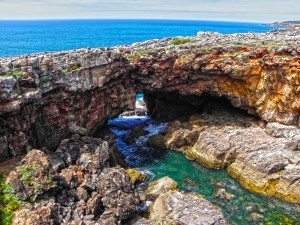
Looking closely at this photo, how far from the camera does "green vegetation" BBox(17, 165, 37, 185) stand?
24.8 metres

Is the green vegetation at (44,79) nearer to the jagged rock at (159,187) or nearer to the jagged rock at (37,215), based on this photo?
the jagged rock at (37,215)

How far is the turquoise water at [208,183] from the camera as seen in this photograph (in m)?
28.7

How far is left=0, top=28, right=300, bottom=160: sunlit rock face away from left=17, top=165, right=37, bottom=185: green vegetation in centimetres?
300

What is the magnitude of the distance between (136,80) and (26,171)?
1990 cm

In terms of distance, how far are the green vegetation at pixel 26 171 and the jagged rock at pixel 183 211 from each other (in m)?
10.6

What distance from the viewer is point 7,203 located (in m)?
23.1

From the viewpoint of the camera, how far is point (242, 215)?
94.7ft

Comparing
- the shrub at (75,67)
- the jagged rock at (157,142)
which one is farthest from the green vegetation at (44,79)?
the jagged rock at (157,142)

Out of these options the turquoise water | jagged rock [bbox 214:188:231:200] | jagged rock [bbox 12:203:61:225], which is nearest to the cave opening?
the turquoise water

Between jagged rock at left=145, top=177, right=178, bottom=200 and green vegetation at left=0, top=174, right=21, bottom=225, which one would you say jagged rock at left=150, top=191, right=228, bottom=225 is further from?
green vegetation at left=0, top=174, right=21, bottom=225

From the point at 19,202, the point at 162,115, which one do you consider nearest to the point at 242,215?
the point at 19,202

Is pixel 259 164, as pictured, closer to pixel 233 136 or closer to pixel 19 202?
pixel 233 136

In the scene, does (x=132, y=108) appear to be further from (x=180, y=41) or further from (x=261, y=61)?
(x=261, y=61)

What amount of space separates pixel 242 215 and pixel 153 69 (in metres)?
20.1
